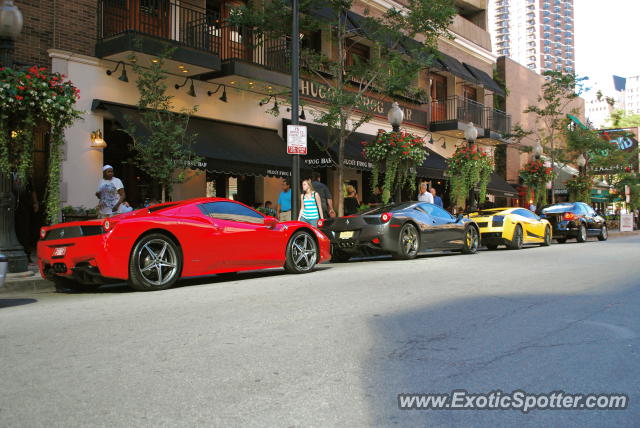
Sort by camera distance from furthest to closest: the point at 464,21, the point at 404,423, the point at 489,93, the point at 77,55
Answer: the point at 489,93 → the point at 464,21 → the point at 77,55 → the point at 404,423

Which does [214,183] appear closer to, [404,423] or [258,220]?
[258,220]

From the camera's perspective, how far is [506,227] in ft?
53.7

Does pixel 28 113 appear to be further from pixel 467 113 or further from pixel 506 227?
pixel 467 113

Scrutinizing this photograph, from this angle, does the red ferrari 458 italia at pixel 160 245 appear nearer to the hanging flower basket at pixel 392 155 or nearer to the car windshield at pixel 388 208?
the car windshield at pixel 388 208

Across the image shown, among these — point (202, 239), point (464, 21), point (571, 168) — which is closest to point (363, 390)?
point (202, 239)

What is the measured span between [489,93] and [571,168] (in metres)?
11.9

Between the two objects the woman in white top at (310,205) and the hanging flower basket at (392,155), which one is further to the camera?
the hanging flower basket at (392,155)

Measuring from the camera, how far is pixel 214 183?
18156mm

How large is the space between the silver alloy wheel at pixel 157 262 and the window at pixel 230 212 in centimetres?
91

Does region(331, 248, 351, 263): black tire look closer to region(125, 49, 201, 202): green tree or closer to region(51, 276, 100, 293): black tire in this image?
region(125, 49, 201, 202): green tree

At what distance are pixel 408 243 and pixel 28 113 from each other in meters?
7.46

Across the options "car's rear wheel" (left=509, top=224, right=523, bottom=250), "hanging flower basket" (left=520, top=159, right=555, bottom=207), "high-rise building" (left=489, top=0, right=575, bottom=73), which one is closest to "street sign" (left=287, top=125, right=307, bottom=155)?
"car's rear wheel" (left=509, top=224, right=523, bottom=250)

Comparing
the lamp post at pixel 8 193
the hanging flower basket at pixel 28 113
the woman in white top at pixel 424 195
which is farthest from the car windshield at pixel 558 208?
the lamp post at pixel 8 193

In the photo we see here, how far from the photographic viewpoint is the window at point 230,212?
896cm
